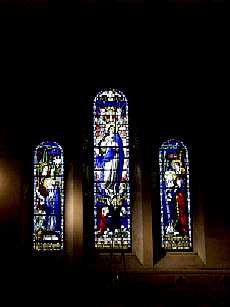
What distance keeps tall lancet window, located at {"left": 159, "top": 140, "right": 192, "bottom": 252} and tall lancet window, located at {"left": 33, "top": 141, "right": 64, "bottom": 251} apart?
5.35 feet

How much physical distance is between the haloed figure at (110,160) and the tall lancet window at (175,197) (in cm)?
69

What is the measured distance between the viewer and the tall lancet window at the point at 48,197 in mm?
9734

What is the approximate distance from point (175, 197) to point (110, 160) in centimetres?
121

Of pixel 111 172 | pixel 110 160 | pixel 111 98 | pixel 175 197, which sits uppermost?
pixel 111 98

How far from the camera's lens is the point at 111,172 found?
1006cm

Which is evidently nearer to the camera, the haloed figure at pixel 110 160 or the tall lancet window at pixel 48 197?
the tall lancet window at pixel 48 197

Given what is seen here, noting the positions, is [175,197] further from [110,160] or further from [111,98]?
[111,98]

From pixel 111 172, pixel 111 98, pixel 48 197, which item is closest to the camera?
pixel 48 197

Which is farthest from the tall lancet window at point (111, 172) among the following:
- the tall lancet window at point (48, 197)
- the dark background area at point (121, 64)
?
the tall lancet window at point (48, 197)

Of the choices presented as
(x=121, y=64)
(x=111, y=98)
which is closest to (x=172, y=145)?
(x=111, y=98)

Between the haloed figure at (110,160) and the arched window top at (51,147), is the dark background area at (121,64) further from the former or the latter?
the haloed figure at (110,160)

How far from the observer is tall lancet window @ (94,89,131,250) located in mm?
9805
